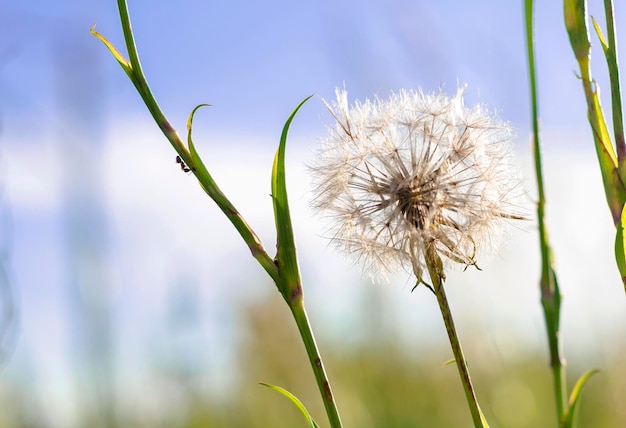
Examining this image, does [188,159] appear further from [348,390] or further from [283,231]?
[348,390]

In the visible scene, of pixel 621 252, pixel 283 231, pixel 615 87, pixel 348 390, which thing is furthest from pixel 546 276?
pixel 348 390

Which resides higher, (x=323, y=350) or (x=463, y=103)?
(x=463, y=103)

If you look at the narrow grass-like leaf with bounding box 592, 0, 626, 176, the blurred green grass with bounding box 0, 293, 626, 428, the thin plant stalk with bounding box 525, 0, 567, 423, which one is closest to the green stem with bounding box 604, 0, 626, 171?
the narrow grass-like leaf with bounding box 592, 0, 626, 176

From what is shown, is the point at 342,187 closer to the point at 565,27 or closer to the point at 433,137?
the point at 433,137

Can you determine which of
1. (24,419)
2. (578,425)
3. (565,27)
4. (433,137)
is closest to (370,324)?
(578,425)

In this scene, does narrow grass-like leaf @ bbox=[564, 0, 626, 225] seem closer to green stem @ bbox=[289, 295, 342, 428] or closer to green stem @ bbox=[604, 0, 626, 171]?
green stem @ bbox=[604, 0, 626, 171]

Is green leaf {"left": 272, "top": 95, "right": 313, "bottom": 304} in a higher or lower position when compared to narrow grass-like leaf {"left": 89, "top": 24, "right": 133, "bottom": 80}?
lower

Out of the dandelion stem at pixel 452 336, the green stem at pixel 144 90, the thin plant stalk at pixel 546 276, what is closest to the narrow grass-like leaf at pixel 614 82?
the thin plant stalk at pixel 546 276
